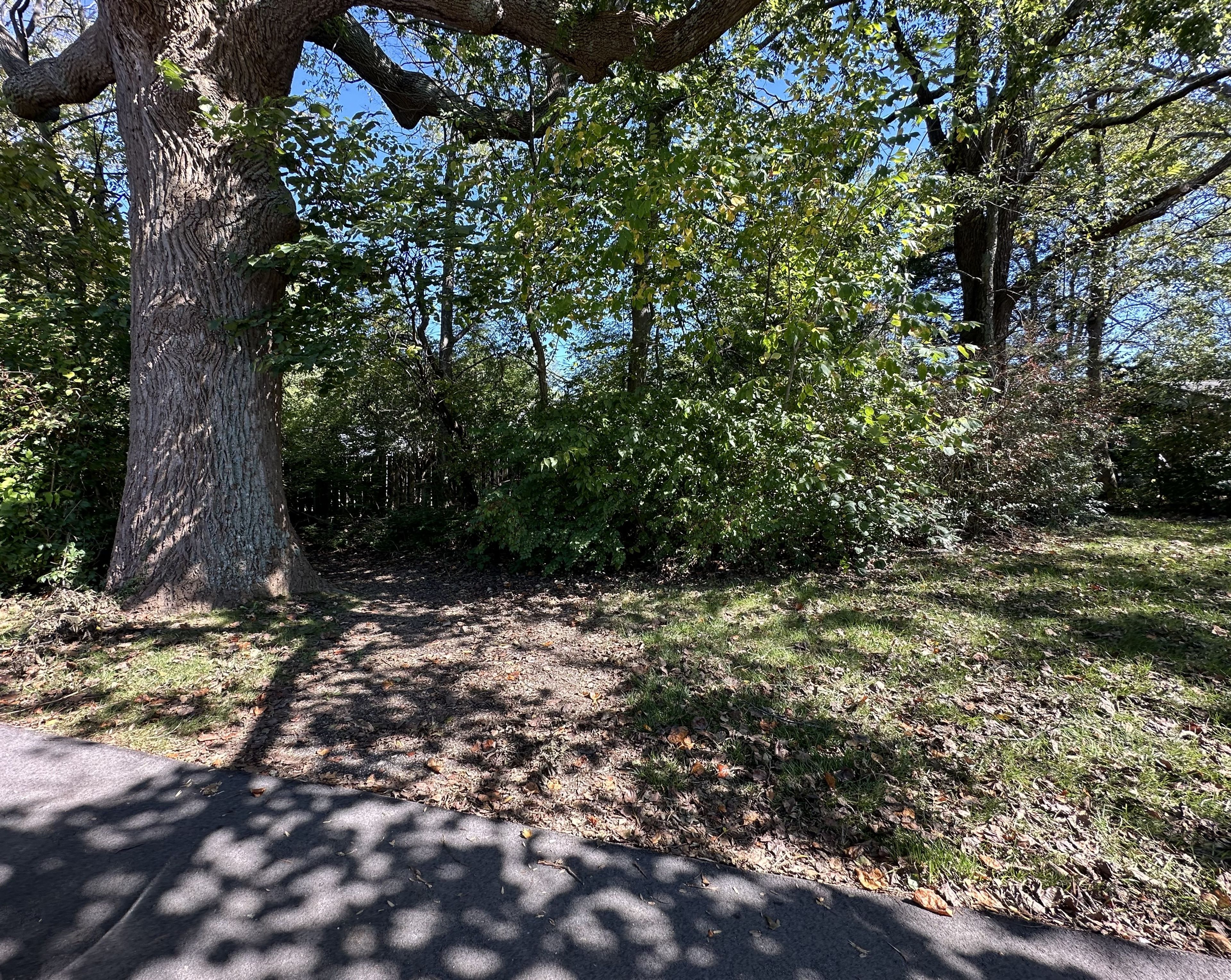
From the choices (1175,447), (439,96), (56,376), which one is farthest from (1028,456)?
(56,376)

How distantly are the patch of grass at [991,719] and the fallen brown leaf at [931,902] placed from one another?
92 mm

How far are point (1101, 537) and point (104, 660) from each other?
10.2m

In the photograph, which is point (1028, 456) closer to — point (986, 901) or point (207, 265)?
point (986, 901)

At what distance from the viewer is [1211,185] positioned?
528 inches

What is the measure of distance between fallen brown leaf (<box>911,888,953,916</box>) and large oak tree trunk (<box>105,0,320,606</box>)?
5.52 m

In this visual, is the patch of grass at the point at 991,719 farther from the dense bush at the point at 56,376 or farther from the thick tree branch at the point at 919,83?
the dense bush at the point at 56,376

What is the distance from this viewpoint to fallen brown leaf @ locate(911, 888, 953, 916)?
2182mm

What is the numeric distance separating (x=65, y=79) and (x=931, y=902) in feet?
35.2

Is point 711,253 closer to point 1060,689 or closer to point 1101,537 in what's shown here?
point 1060,689

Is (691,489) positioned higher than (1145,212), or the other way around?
(1145,212)

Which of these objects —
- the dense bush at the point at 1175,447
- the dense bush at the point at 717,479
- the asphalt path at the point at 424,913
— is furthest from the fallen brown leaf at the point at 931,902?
the dense bush at the point at 1175,447

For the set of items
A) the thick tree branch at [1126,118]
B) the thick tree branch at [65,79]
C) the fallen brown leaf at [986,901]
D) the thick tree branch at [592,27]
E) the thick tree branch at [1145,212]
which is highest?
the thick tree branch at [1126,118]

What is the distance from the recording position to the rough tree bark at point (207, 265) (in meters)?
5.13

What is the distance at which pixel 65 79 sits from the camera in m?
6.61
